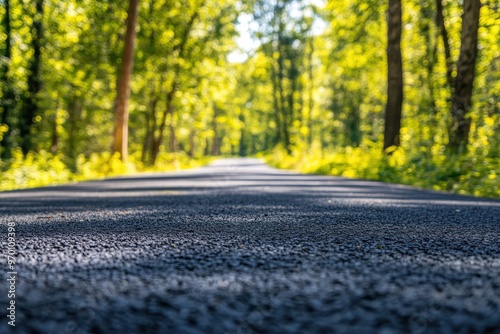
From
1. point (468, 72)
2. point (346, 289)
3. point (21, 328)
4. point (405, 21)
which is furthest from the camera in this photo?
point (405, 21)

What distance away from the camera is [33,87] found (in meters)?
15.5

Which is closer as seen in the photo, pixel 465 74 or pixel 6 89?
pixel 465 74

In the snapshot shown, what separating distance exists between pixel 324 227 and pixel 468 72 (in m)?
7.91

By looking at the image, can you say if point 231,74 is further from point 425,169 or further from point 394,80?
point 425,169

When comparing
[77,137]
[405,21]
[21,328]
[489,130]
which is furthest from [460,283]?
[77,137]

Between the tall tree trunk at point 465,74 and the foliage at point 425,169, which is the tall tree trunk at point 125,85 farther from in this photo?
the tall tree trunk at point 465,74

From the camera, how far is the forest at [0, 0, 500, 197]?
372 inches

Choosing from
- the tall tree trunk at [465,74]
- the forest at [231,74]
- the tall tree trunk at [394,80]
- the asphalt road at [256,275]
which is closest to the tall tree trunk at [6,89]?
the forest at [231,74]

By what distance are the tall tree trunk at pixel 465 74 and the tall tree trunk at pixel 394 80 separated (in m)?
A: 3.62

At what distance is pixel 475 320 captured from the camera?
51.9 inches

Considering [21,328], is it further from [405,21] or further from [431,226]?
[405,21]

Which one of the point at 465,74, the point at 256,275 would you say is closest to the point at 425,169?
the point at 465,74

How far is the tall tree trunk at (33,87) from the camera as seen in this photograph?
15086 mm

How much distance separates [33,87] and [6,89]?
1346mm
